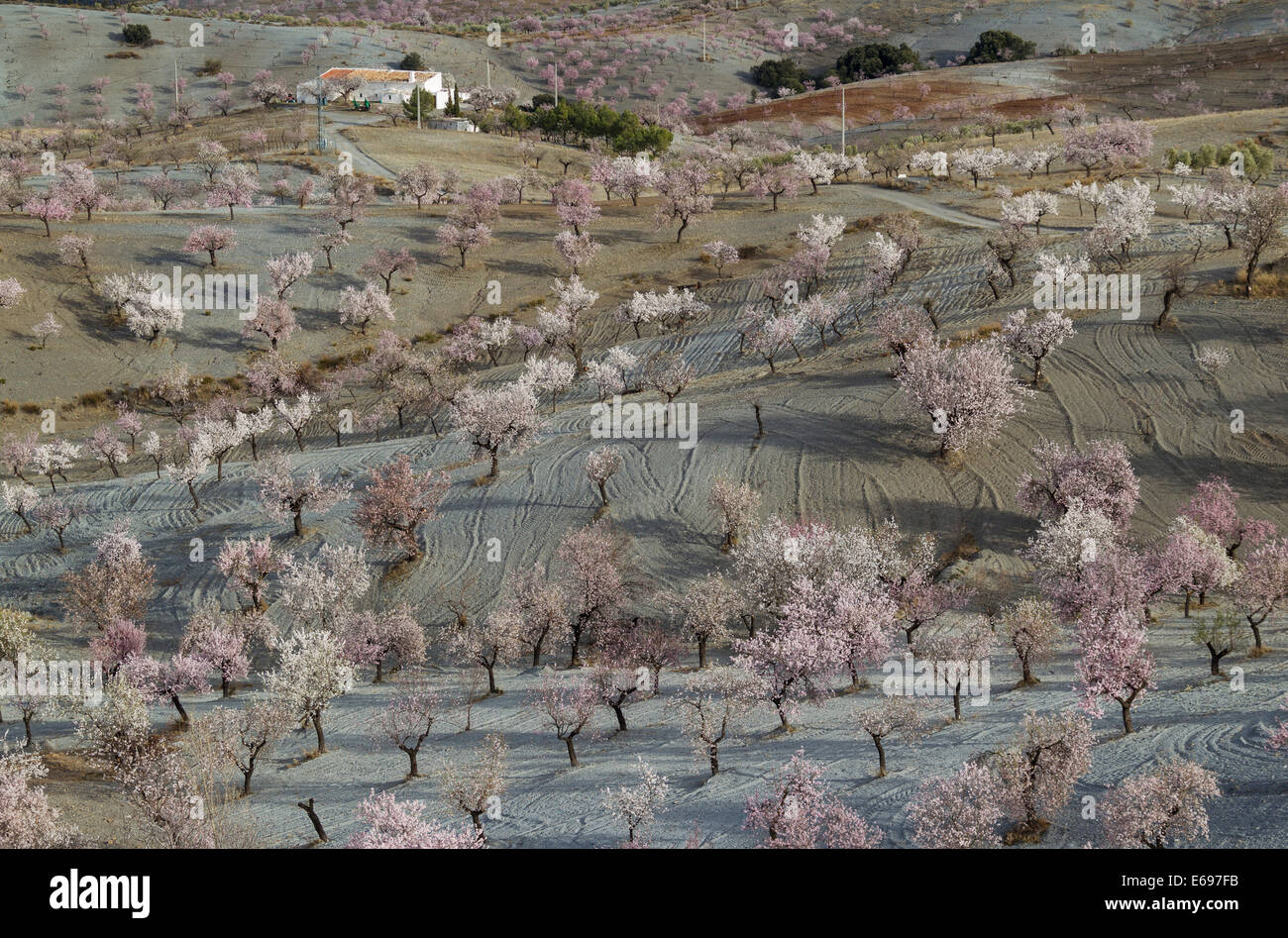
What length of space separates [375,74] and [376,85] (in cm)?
628

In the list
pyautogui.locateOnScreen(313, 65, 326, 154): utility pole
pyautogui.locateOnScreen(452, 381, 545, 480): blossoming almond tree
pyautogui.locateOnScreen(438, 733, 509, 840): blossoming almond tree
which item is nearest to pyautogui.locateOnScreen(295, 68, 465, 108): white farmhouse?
pyautogui.locateOnScreen(313, 65, 326, 154): utility pole

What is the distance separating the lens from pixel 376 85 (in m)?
155

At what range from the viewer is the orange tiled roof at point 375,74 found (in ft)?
517

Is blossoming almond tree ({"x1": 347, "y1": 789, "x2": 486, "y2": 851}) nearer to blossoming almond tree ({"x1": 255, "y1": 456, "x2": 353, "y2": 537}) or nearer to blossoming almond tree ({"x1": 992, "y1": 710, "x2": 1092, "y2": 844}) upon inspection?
blossoming almond tree ({"x1": 992, "y1": 710, "x2": 1092, "y2": 844})

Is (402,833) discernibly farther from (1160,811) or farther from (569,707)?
(1160,811)

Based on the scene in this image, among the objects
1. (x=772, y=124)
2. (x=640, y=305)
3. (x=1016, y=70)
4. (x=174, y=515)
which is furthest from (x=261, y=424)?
(x=1016, y=70)


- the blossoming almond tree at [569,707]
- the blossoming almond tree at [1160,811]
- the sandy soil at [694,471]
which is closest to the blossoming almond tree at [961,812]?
the sandy soil at [694,471]

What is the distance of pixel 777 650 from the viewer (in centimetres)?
3556

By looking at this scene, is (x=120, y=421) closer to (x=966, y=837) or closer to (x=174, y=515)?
(x=174, y=515)

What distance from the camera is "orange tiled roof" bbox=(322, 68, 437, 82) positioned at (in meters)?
158

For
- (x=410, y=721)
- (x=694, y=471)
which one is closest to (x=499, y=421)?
(x=694, y=471)
